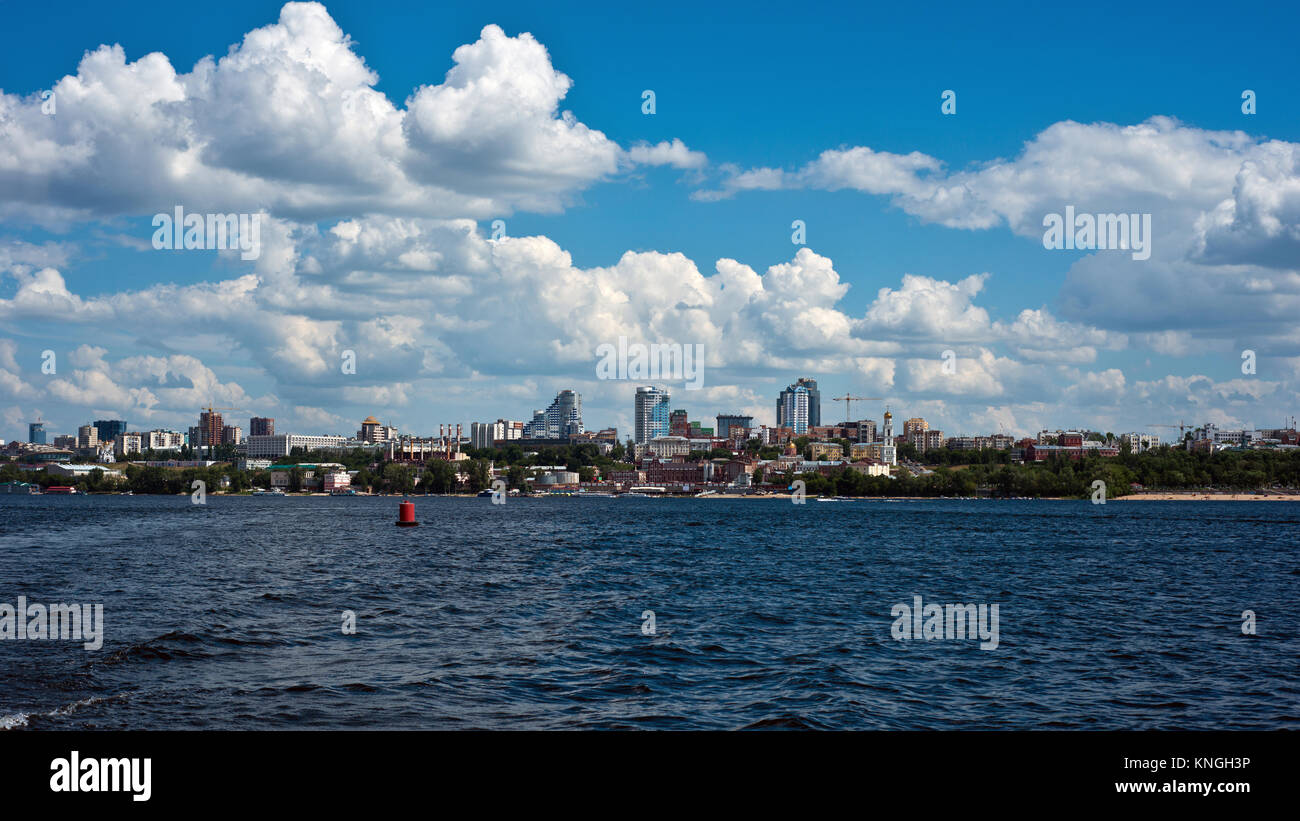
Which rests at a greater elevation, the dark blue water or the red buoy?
the dark blue water

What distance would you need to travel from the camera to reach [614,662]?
2308 centimetres

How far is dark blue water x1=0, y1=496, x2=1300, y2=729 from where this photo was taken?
18.0 meters

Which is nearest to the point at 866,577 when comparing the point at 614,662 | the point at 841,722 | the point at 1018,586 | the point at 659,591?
the point at 1018,586

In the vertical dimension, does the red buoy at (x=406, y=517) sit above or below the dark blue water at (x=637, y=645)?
below

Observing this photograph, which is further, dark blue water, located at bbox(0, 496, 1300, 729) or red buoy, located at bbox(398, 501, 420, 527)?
red buoy, located at bbox(398, 501, 420, 527)

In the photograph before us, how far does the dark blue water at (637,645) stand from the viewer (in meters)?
18.0

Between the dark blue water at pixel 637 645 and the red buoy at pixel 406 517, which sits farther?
the red buoy at pixel 406 517

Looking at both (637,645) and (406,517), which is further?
(406,517)

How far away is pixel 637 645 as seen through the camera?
25594 mm

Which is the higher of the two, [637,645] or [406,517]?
[637,645]
